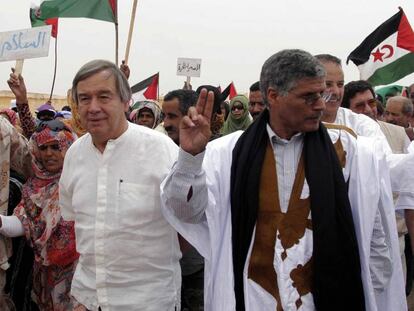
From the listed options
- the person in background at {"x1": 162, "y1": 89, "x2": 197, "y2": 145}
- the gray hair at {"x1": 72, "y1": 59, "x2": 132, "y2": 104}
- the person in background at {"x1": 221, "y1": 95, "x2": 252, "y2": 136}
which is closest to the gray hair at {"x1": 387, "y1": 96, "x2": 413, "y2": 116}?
the person in background at {"x1": 221, "y1": 95, "x2": 252, "y2": 136}

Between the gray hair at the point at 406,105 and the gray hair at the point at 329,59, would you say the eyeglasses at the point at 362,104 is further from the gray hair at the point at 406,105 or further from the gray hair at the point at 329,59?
the gray hair at the point at 406,105

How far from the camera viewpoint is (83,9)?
632cm

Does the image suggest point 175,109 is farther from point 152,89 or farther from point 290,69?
point 152,89

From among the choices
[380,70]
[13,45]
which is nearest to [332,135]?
[13,45]

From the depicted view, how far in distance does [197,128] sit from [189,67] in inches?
237

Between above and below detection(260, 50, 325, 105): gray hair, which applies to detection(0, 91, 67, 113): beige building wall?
below

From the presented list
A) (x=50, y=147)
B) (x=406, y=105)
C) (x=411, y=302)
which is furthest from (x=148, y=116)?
(x=411, y=302)

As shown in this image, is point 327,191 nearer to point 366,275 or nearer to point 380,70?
point 366,275

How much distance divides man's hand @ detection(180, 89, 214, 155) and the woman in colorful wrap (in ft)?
4.73

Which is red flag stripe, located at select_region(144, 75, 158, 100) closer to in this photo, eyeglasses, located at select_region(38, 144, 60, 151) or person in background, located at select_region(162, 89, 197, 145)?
person in background, located at select_region(162, 89, 197, 145)

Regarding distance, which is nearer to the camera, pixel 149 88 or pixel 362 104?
pixel 362 104

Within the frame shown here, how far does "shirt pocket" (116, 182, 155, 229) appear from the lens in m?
2.35

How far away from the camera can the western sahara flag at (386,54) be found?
21.5ft

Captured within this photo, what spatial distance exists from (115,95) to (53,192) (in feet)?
3.52
